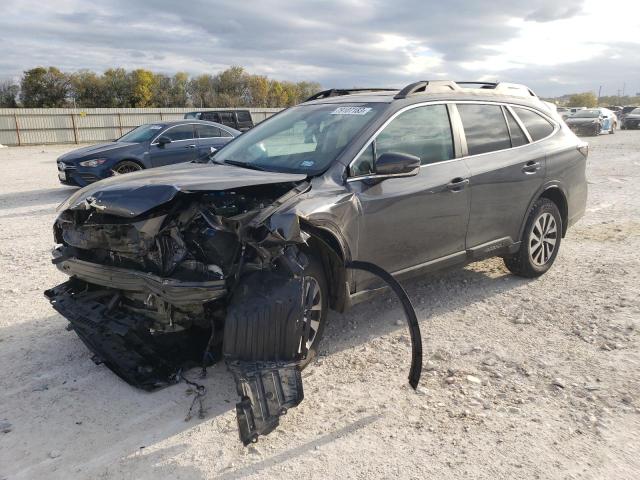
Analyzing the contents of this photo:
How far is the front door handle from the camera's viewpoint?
5.02 m

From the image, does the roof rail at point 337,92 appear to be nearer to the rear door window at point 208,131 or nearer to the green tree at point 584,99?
the rear door window at point 208,131

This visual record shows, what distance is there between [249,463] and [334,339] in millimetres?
1559

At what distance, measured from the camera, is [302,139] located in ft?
14.1

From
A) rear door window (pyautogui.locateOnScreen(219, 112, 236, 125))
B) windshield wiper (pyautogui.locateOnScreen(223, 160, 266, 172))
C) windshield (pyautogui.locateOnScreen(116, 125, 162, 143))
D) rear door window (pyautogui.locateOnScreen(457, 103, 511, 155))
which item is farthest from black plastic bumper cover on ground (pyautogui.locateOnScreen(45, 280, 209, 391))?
rear door window (pyautogui.locateOnScreen(219, 112, 236, 125))

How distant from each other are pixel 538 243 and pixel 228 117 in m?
15.9

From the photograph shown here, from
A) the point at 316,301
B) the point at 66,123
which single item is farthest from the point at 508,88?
the point at 66,123

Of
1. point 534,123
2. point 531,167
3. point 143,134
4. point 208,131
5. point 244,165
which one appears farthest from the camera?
point 208,131

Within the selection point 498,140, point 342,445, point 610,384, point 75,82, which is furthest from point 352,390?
point 75,82

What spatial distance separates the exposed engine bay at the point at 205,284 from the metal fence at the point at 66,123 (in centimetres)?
2639

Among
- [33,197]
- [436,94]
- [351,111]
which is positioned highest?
[436,94]

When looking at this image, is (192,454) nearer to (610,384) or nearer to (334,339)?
(334,339)

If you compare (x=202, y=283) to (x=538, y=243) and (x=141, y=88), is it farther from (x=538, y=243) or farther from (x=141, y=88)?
(x=141, y=88)

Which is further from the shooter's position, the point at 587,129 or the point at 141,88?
the point at 141,88

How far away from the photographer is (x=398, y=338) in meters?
4.19
